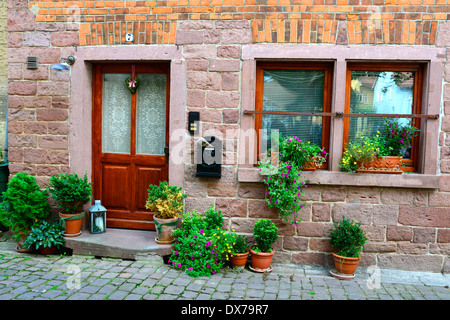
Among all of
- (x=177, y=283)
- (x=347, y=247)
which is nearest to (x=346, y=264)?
(x=347, y=247)

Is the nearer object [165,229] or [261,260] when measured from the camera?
A: [261,260]

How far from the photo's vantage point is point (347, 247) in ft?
14.6

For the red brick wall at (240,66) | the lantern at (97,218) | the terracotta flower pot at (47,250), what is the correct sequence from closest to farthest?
the red brick wall at (240,66) → the terracotta flower pot at (47,250) → the lantern at (97,218)

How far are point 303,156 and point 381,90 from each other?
Answer: 4.66 ft

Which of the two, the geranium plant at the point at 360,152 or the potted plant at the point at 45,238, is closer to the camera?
the geranium plant at the point at 360,152

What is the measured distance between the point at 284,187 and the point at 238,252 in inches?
39.8

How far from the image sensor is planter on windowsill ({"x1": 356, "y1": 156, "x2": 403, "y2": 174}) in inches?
182

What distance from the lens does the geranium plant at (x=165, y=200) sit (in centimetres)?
471

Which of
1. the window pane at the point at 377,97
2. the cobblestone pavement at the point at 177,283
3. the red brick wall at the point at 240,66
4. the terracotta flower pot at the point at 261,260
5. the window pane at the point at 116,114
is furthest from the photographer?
the window pane at the point at 116,114

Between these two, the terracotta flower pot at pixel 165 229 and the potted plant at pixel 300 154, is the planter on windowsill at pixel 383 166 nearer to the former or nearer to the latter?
the potted plant at pixel 300 154

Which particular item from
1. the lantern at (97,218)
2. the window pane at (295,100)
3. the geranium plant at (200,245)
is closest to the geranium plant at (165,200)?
the geranium plant at (200,245)

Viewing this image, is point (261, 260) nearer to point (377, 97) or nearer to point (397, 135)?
point (397, 135)

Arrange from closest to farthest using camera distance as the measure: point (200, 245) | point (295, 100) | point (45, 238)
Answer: point (200, 245) < point (45, 238) < point (295, 100)

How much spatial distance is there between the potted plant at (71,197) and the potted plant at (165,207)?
3.20 feet
